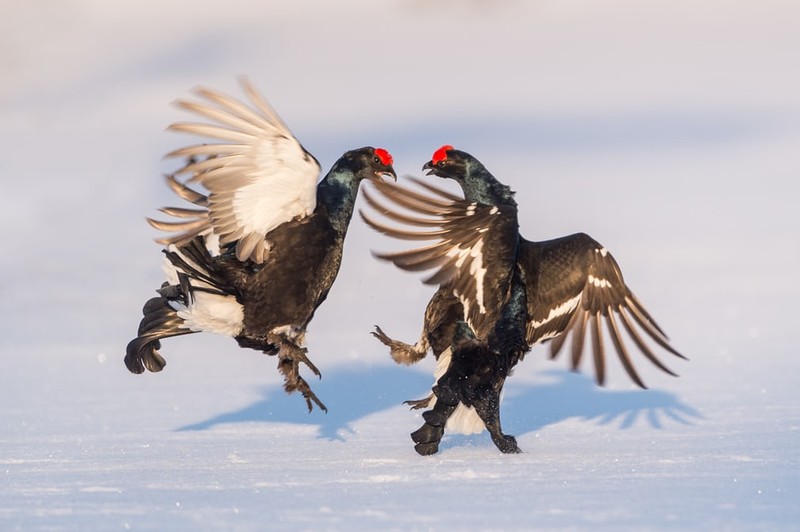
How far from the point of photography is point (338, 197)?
24.4 feet

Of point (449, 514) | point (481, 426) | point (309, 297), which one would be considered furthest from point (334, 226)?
point (449, 514)

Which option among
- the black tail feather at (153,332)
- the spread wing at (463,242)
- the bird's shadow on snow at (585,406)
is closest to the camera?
the spread wing at (463,242)

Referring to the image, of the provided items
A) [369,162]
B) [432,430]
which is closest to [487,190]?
[369,162]

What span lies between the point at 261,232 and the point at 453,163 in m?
1.38

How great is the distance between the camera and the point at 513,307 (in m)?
7.09

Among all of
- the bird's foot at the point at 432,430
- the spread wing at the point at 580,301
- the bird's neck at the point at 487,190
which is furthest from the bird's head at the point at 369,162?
the bird's foot at the point at 432,430

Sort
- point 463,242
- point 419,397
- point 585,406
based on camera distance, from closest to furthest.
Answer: point 463,242, point 585,406, point 419,397

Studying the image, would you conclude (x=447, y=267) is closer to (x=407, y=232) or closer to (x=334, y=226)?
(x=407, y=232)

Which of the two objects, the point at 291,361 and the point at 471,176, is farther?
the point at 471,176

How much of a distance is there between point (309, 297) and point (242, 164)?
0.97 meters

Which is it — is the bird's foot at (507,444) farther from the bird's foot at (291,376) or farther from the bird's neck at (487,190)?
the bird's neck at (487,190)

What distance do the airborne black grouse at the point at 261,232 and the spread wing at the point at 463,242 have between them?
54 cm

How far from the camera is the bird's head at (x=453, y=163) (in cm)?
753

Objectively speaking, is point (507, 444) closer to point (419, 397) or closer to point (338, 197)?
point (338, 197)
